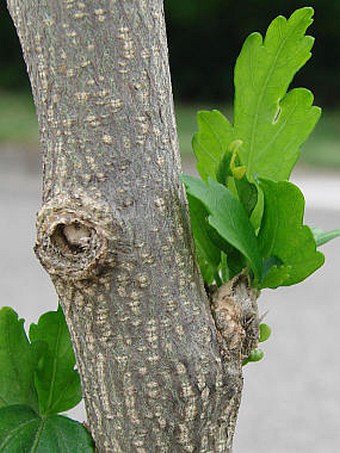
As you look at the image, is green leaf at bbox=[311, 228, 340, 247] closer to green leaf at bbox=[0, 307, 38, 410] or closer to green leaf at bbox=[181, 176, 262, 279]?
green leaf at bbox=[181, 176, 262, 279]

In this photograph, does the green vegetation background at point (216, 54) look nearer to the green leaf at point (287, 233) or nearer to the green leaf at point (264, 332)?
the green leaf at point (264, 332)

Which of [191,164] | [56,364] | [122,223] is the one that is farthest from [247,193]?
[191,164]

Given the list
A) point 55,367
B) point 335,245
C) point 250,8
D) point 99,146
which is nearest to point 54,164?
point 99,146

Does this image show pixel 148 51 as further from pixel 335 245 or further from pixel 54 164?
pixel 335 245

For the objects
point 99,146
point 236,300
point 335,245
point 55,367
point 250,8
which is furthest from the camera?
point 250,8

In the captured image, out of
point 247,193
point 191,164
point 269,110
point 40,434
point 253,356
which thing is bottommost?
point 40,434

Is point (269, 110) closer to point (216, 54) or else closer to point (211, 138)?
point (211, 138)
